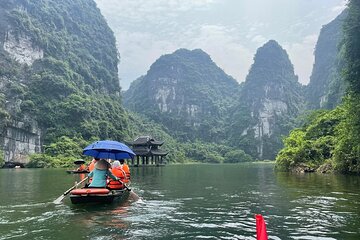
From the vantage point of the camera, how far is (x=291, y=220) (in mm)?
9070

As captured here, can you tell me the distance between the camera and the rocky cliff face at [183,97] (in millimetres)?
140000

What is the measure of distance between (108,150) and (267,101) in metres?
137

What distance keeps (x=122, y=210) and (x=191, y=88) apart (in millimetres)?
145716

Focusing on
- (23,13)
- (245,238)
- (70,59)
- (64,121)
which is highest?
(23,13)

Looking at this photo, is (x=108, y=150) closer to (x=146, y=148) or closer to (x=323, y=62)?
(x=146, y=148)

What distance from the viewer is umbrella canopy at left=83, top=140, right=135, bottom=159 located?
12246 millimetres

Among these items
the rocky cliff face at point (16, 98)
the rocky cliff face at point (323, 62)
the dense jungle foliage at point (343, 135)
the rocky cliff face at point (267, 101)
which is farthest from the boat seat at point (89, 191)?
the rocky cliff face at point (323, 62)

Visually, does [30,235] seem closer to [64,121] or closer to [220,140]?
[64,121]

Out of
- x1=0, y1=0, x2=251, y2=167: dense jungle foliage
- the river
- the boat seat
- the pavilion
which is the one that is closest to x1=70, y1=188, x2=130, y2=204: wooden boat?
the boat seat

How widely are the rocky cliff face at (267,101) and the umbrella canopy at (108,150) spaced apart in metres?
121

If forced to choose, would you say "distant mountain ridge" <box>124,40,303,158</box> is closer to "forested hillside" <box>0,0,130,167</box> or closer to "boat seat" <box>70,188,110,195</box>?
"forested hillside" <box>0,0,130,167</box>

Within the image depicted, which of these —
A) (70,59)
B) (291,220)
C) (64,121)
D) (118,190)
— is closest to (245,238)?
(291,220)

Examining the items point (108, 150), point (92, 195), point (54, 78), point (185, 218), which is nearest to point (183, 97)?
point (54, 78)

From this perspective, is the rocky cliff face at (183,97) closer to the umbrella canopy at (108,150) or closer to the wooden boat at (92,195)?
the umbrella canopy at (108,150)
